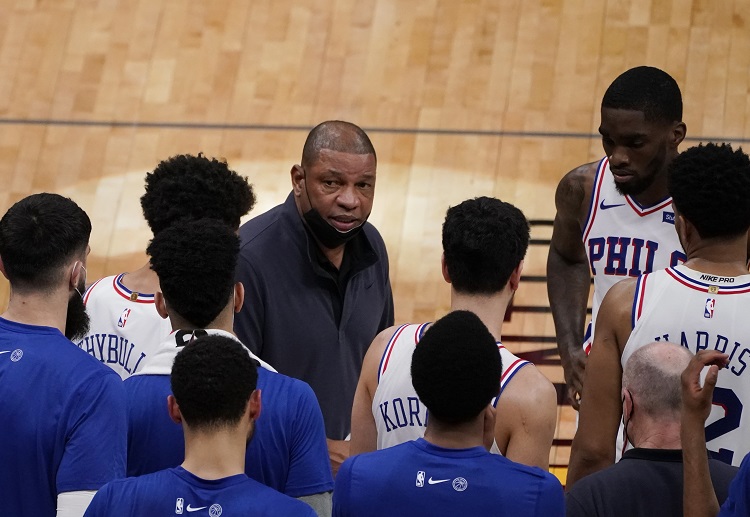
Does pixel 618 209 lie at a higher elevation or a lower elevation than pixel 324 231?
higher

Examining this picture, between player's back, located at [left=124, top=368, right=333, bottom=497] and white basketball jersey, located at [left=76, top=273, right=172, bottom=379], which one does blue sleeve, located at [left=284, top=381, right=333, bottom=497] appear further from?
white basketball jersey, located at [left=76, top=273, right=172, bottom=379]

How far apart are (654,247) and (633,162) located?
1.27 ft

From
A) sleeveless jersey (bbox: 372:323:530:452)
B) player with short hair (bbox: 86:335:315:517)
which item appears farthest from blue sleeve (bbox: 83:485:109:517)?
sleeveless jersey (bbox: 372:323:530:452)

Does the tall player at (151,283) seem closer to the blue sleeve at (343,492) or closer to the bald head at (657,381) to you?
the blue sleeve at (343,492)

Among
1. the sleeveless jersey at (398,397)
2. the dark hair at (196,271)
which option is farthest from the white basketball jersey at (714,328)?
the dark hair at (196,271)

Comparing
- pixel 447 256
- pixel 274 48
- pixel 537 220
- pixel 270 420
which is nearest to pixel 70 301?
pixel 270 420

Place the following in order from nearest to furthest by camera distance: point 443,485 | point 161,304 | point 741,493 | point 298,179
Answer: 1. point 741,493
2. point 443,485
3. point 161,304
4. point 298,179

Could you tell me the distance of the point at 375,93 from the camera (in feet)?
27.8

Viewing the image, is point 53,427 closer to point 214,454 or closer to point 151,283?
point 214,454

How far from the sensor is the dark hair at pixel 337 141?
4523 millimetres

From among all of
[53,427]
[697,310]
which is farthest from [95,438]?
[697,310]

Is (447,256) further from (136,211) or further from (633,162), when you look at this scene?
(136,211)

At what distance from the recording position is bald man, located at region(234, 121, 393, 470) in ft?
14.4

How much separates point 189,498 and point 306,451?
452 millimetres
